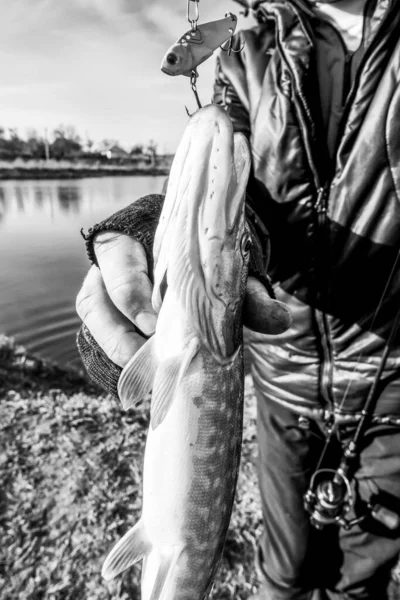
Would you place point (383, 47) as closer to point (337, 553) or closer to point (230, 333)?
point (230, 333)

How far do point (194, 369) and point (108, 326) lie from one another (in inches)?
13.6

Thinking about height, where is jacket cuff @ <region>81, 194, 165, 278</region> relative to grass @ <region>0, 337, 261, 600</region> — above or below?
above

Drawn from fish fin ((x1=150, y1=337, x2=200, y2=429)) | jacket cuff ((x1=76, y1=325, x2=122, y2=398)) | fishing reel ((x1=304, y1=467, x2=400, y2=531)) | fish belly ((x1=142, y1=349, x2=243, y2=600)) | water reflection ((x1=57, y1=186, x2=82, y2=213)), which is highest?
fish fin ((x1=150, y1=337, x2=200, y2=429))

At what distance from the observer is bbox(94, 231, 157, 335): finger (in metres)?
1.52

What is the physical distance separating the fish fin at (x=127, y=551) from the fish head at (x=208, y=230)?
0.83 meters

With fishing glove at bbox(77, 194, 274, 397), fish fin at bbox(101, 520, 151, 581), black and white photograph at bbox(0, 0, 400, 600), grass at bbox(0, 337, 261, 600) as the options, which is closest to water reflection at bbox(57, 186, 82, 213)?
grass at bbox(0, 337, 261, 600)

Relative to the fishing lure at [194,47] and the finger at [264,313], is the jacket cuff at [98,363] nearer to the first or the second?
the finger at [264,313]

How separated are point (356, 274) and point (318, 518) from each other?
1592mm

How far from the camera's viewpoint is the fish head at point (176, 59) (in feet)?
4.18

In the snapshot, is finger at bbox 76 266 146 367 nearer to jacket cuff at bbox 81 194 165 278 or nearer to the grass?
jacket cuff at bbox 81 194 165 278

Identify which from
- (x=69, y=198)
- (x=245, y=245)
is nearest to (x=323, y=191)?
(x=245, y=245)

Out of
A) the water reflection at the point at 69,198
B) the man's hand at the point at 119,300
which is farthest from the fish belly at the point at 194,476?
the water reflection at the point at 69,198

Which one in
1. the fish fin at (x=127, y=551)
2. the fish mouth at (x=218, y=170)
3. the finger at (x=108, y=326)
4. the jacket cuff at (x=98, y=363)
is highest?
the fish mouth at (x=218, y=170)

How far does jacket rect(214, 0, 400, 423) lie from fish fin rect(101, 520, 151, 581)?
1297 mm
